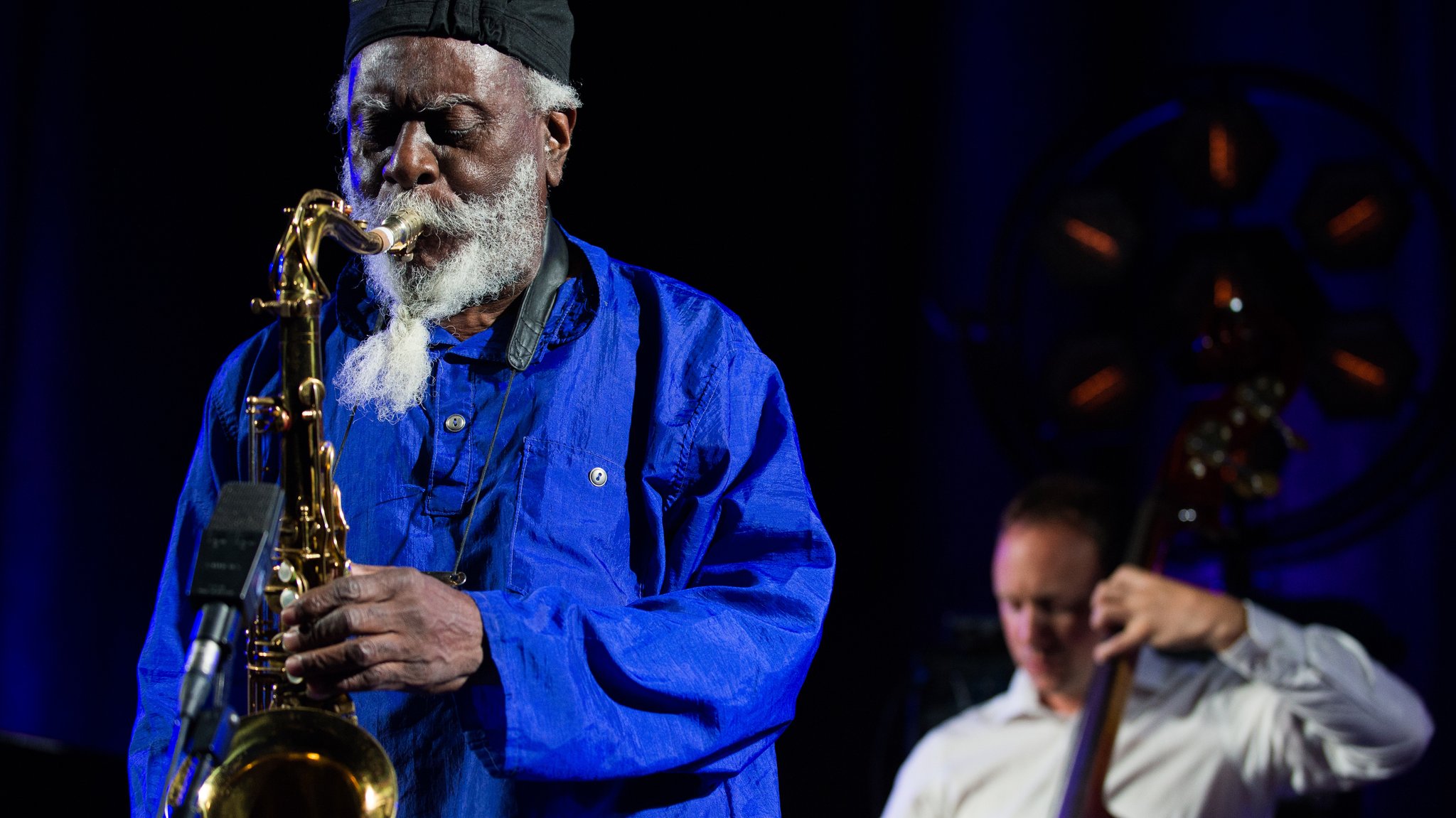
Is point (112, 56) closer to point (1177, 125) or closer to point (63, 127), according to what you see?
point (63, 127)

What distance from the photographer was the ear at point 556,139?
1595 mm

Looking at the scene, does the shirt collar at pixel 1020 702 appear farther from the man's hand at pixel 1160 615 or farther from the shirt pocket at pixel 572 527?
the shirt pocket at pixel 572 527

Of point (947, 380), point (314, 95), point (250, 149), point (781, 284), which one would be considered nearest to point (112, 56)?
point (250, 149)

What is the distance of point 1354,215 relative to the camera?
8.64 ft

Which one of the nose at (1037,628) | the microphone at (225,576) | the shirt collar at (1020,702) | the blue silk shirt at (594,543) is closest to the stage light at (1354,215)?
the nose at (1037,628)

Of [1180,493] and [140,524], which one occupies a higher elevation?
[1180,493]

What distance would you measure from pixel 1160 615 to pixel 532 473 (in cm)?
162

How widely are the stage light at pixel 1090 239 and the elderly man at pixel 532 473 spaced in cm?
155

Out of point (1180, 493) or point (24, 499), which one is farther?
point (24, 499)

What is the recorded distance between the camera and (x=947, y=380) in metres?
3.43

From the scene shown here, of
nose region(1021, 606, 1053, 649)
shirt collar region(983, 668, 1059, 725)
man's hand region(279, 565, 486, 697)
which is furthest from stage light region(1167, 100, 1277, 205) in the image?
man's hand region(279, 565, 486, 697)

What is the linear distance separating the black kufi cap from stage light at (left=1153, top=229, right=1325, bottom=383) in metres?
1.50

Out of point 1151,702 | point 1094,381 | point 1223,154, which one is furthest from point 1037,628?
point 1223,154

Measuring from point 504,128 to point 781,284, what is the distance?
1355mm
